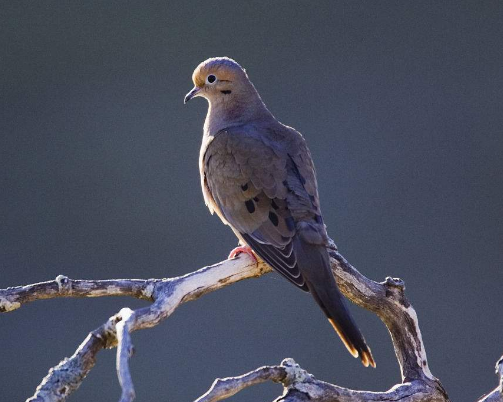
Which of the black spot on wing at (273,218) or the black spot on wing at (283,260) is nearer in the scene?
the black spot on wing at (283,260)

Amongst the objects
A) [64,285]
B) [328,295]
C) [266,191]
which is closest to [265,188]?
[266,191]

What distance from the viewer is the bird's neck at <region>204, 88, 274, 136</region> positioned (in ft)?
10.4

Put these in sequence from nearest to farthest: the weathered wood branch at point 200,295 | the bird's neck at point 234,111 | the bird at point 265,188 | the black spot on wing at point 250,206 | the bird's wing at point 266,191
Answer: the weathered wood branch at point 200,295, the bird at point 265,188, the bird's wing at point 266,191, the black spot on wing at point 250,206, the bird's neck at point 234,111

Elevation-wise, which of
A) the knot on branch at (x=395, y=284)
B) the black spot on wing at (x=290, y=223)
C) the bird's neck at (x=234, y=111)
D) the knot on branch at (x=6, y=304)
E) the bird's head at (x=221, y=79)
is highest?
the bird's head at (x=221, y=79)

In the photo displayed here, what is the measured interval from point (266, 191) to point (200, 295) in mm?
614

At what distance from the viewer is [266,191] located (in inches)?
109

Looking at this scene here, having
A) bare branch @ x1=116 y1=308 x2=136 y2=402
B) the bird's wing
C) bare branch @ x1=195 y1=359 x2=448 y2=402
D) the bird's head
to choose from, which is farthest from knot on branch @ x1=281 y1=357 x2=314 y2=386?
the bird's head

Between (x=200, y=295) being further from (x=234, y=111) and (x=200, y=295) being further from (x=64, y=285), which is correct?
(x=234, y=111)

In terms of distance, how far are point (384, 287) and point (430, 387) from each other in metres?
0.30

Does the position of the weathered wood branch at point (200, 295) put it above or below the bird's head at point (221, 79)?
below

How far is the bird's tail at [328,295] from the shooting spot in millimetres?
2287

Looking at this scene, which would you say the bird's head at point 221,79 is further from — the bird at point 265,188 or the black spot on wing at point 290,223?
the black spot on wing at point 290,223

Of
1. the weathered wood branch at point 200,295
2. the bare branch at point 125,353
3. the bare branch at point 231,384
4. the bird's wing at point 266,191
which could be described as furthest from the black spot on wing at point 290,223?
the bare branch at point 125,353

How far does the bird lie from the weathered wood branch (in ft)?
0.34
